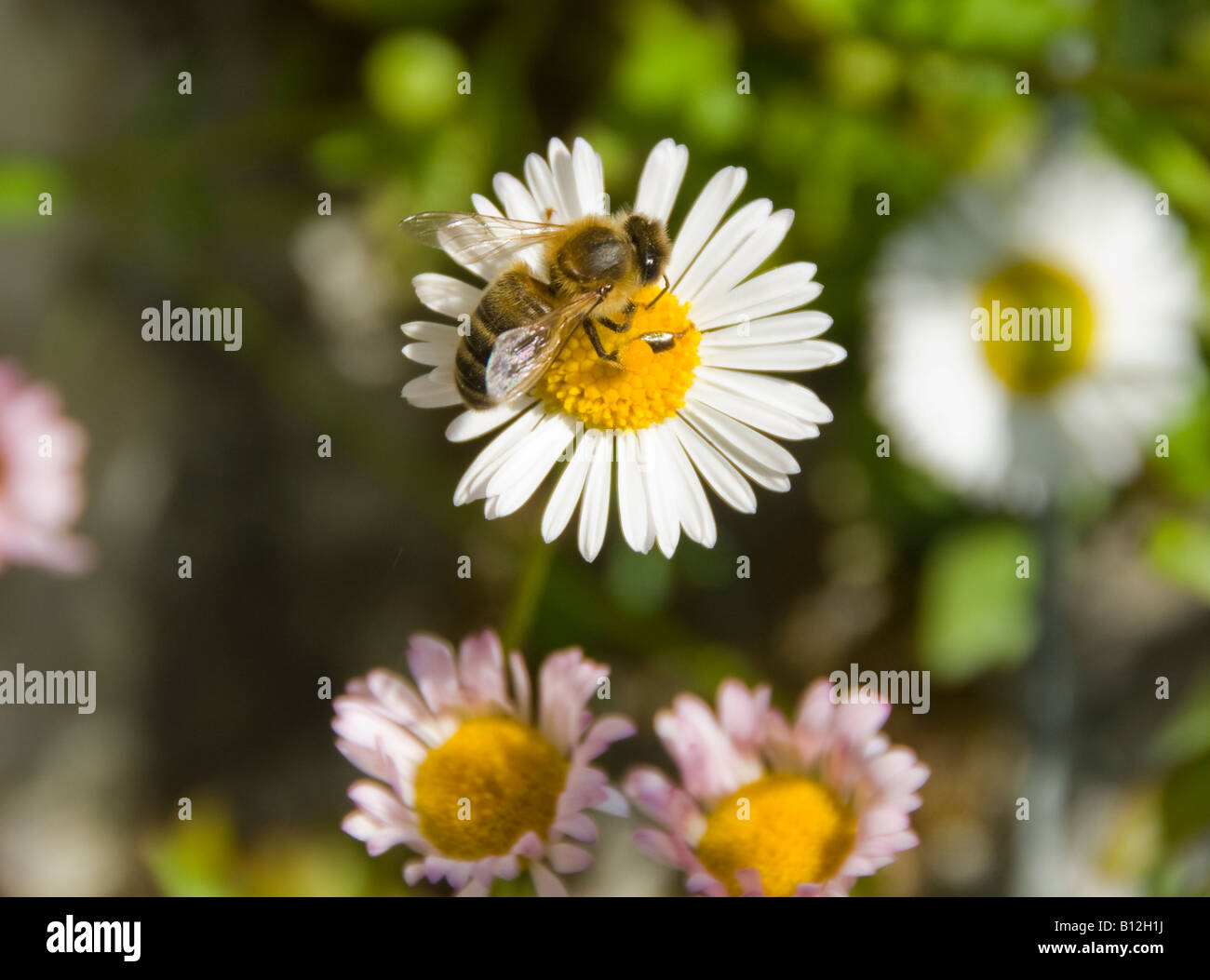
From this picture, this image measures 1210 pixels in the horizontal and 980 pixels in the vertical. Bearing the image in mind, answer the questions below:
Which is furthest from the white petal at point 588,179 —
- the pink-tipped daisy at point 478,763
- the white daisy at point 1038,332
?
the white daisy at point 1038,332

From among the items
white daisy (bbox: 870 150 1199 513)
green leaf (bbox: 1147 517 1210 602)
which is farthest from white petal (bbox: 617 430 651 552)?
green leaf (bbox: 1147 517 1210 602)

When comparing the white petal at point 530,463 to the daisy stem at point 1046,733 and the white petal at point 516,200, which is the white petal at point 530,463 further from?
the daisy stem at point 1046,733

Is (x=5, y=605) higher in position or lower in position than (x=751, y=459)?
lower

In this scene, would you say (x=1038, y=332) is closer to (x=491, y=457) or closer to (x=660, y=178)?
(x=660, y=178)

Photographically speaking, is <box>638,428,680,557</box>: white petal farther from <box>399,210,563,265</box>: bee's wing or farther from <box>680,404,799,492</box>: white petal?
<box>399,210,563,265</box>: bee's wing
